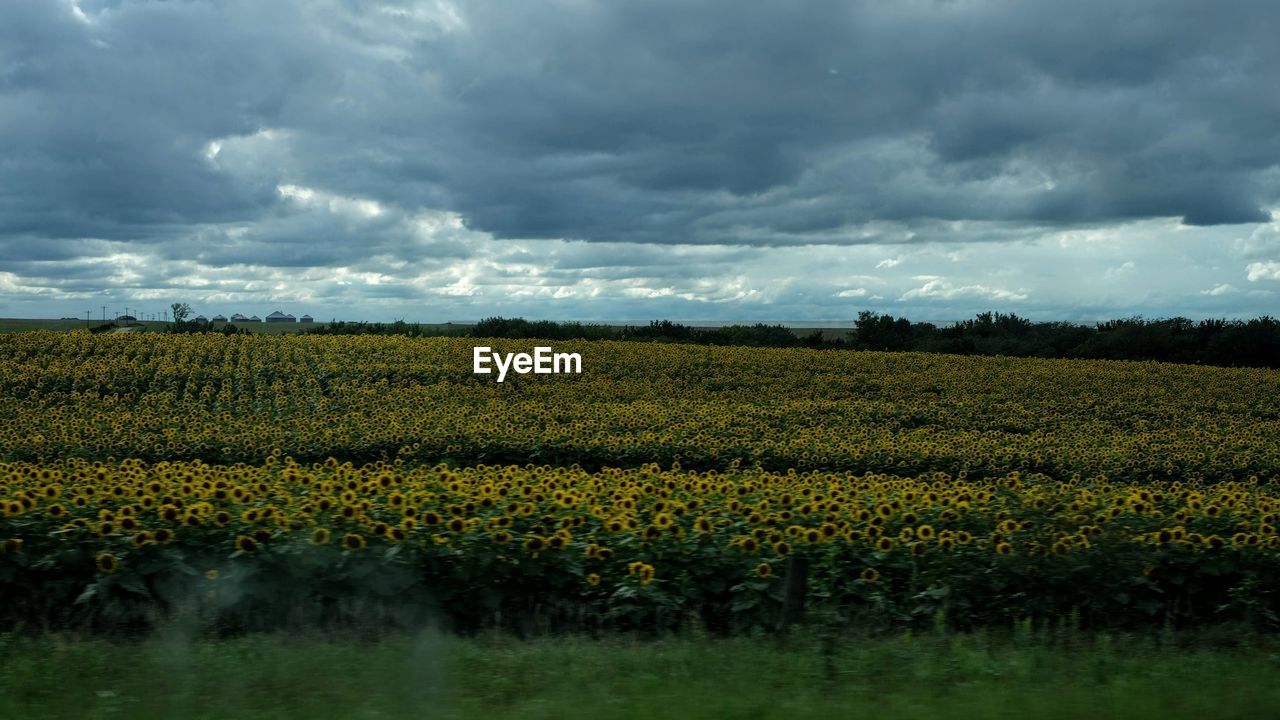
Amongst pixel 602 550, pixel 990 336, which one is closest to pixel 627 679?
pixel 602 550

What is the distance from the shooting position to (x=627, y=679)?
6.07 meters

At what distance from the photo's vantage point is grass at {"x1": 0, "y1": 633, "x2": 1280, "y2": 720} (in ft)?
18.2

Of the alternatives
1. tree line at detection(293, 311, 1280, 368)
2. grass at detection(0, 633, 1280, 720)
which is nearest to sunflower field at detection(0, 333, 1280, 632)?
grass at detection(0, 633, 1280, 720)

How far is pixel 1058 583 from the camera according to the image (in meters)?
7.96

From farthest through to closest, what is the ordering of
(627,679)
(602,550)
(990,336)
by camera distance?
1. (990,336)
2. (602,550)
3. (627,679)

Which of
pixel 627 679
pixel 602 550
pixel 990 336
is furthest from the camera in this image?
pixel 990 336

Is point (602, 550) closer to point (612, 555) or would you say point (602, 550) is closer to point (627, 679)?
point (612, 555)

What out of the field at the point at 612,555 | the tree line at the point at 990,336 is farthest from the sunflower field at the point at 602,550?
the tree line at the point at 990,336

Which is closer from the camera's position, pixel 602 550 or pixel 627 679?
pixel 627 679

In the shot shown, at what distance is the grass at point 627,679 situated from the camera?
18.2ft

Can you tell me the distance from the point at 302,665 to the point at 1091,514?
6.74 meters

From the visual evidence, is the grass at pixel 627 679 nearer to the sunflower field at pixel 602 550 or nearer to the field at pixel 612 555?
the field at pixel 612 555

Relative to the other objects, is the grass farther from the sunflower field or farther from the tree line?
the tree line

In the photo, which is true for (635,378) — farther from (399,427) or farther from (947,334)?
(947,334)
